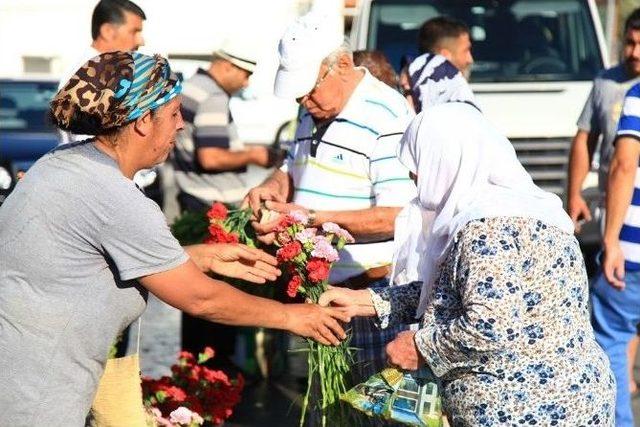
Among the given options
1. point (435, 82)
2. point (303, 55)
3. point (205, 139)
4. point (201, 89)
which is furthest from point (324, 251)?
point (201, 89)

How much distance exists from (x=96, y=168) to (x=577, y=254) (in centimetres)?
138

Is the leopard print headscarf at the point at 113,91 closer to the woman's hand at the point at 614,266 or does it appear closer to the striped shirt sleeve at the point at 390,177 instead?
the striped shirt sleeve at the point at 390,177

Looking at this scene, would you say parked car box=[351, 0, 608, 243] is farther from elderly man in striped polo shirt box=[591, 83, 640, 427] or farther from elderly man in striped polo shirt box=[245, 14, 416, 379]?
elderly man in striped polo shirt box=[245, 14, 416, 379]

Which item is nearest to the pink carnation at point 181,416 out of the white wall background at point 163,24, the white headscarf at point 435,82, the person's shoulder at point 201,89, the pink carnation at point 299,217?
the pink carnation at point 299,217

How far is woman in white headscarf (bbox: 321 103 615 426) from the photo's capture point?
3.68m

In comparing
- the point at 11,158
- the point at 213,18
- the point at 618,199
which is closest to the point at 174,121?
the point at 618,199

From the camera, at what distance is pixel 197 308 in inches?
148

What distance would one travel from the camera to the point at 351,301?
448 centimetres

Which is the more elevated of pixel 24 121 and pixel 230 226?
pixel 230 226

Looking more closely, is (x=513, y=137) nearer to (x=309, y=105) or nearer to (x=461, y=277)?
(x=309, y=105)

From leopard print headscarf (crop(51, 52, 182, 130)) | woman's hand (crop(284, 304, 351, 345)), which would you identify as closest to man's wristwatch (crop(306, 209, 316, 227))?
woman's hand (crop(284, 304, 351, 345))

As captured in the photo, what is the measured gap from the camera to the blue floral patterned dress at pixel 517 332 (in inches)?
144

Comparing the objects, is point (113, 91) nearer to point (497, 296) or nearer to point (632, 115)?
point (497, 296)

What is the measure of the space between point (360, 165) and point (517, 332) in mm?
1541
